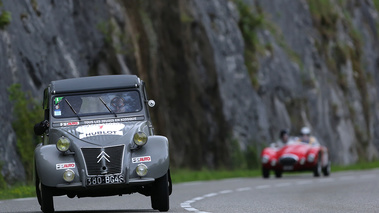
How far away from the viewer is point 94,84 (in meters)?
15.4

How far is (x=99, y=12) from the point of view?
3250 centimetres

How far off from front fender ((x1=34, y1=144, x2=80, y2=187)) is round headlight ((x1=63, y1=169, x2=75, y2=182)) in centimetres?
5

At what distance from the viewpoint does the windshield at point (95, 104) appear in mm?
15242

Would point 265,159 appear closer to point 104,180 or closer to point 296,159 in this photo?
point 296,159

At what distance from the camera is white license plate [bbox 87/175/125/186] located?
1366cm

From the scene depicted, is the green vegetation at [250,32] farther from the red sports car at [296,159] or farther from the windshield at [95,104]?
the windshield at [95,104]

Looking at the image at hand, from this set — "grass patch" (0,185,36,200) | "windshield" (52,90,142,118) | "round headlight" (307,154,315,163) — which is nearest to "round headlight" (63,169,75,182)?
"windshield" (52,90,142,118)

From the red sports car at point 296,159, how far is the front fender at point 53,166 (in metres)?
18.6

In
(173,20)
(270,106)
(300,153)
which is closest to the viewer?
(300,153)

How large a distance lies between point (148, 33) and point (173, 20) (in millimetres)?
3162

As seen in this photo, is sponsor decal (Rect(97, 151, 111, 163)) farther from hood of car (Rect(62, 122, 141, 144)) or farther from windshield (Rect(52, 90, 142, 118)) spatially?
windshield (Rect(52, 90, 142, 118))

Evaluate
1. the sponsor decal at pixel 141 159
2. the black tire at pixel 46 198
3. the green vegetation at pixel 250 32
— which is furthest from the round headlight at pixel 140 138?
the green vegetation at pixel 250 32

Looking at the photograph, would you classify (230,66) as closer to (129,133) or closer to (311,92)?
(311,92)

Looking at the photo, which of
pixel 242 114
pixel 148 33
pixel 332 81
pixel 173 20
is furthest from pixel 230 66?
pixel 332 81
